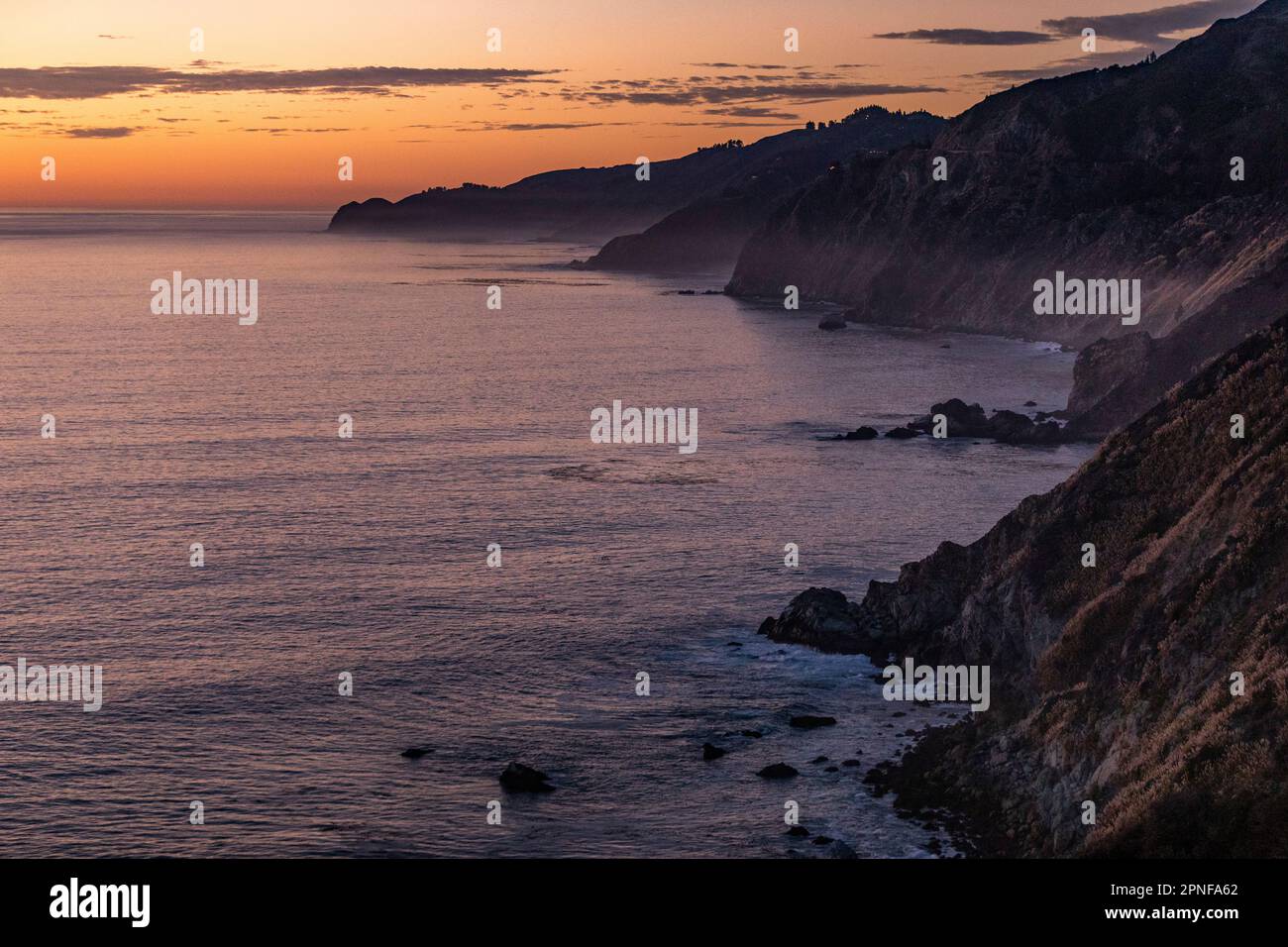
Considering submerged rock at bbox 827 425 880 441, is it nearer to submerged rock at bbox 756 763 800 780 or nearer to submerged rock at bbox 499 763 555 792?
submerged rock at bbox 756 763 800 780

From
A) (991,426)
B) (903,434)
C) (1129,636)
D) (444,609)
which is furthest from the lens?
(991,426)

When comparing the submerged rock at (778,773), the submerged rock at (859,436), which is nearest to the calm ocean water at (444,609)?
→ the submerged rock at (778,773)

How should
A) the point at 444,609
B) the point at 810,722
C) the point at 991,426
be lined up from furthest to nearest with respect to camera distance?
the point at 991,426
the point at 444,609
the point at 810,722

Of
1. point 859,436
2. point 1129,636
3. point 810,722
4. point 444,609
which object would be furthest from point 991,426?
point 1129,636

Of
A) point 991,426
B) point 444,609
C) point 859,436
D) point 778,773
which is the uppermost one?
point 991,426

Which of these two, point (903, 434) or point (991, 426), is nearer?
point (903, 434)

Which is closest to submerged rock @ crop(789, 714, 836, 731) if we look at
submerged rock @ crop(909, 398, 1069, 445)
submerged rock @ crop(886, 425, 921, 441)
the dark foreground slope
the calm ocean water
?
the calm ocean water

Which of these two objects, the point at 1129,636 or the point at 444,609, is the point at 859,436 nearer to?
the point at 444,609
